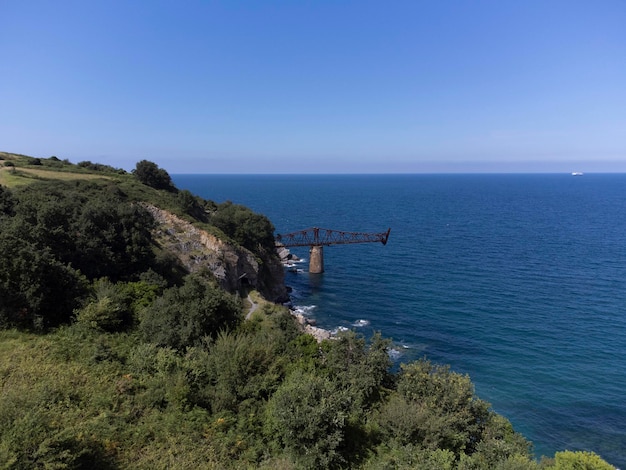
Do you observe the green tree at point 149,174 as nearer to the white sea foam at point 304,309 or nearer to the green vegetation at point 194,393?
the white sea foam at point 304,309

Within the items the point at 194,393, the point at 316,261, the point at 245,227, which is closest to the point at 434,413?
the point at 194,393

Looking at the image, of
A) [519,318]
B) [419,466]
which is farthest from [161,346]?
[519,318]

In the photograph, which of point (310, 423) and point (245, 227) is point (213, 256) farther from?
point (310, 423)

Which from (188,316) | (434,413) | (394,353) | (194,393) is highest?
(188,316)

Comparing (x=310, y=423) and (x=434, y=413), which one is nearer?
(x=310, y=423)

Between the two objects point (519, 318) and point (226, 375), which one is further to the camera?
point (519, 318)

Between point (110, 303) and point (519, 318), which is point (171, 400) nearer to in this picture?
point (110, 303)

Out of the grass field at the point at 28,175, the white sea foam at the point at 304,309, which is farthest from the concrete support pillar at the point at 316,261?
the grass field at the point at 28,175
